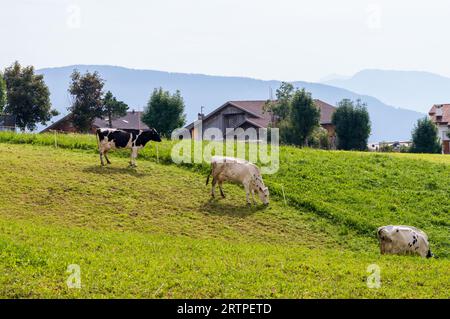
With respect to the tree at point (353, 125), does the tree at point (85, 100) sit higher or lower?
higher

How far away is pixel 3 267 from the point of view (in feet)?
44.0

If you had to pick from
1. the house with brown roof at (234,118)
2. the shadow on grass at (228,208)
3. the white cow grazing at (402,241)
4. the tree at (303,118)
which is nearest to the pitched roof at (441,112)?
the house with brown roof at (234,118)

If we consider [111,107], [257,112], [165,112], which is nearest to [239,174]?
[165,112]

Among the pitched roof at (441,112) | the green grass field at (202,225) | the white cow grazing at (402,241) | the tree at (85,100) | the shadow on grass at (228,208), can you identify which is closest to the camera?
the green grass field at (202,225)

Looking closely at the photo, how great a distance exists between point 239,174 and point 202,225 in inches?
171

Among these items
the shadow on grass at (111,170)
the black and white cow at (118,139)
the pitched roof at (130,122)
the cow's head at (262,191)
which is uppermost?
the pitched roof at (130,122)

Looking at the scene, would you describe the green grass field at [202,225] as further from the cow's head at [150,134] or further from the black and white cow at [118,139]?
the cow's head at [150,134]

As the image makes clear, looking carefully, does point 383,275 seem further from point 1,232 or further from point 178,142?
point 178,142

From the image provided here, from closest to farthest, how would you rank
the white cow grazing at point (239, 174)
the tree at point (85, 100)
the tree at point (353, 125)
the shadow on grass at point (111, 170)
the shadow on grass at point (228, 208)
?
the shadow on grass at point (228, 208) < the white cow grazing at point (239, 174) < the shadow on grass at point (111, 170) < the tree at point (353, 125) < the tree at point (85, 100)

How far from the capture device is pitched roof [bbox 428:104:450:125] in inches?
4006

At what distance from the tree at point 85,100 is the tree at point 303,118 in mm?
28635

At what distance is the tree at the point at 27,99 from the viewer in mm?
82500

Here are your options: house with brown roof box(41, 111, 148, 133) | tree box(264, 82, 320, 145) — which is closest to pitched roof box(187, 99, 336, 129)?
tree box(264, 82, 320, 145)
